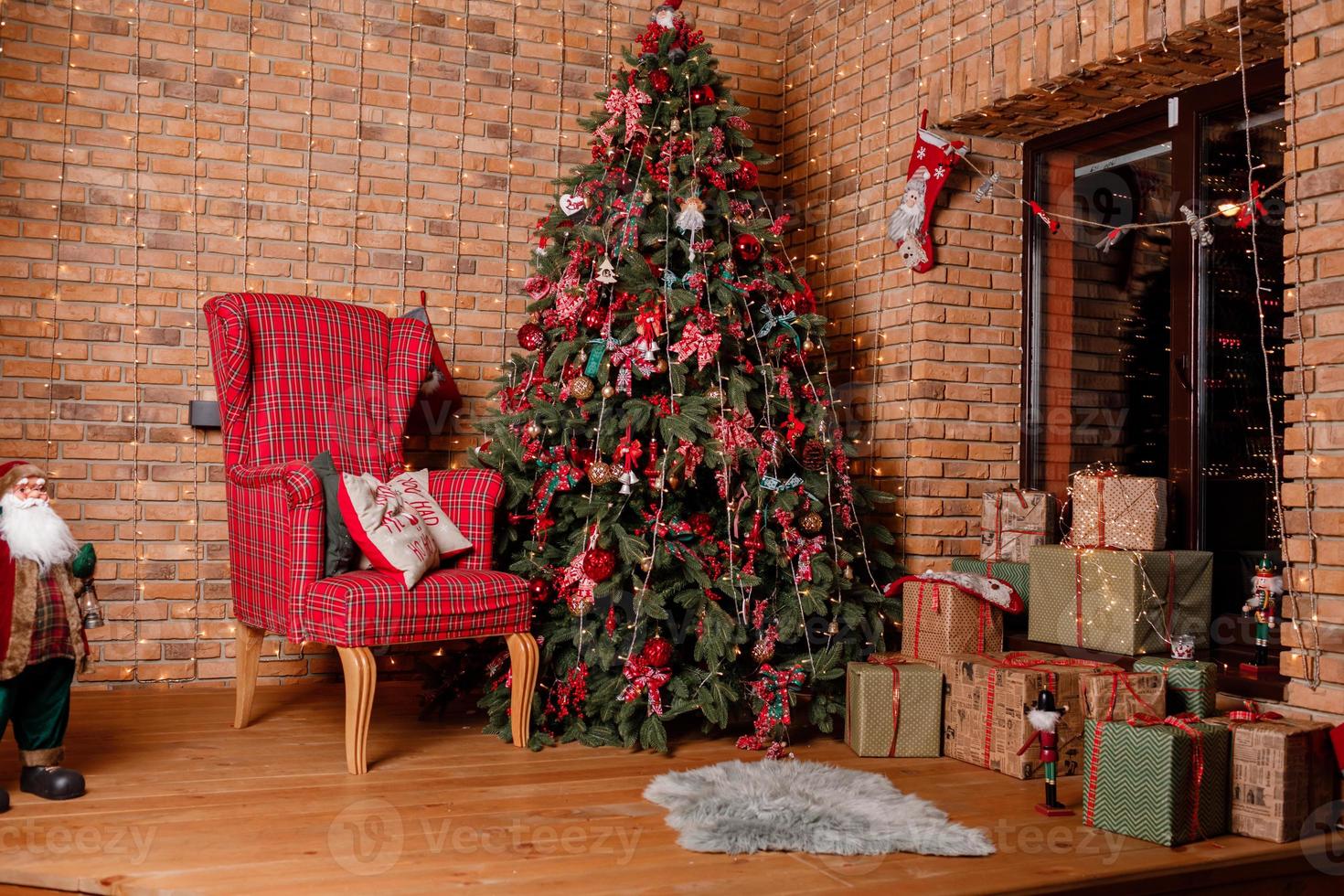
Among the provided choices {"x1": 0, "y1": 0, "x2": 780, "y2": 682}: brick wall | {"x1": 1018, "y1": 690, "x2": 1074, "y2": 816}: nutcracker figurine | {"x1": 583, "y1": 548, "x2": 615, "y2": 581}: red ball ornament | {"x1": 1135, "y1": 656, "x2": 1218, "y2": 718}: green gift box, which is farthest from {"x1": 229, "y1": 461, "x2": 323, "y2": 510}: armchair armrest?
{"x1": 1135, "y1": 656, "x2": 1218, "y2": 718}: green gift box

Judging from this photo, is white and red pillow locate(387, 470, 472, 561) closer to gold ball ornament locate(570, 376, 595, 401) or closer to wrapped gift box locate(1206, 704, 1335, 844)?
gold ball ornament locate(570, 376, 595, 401)

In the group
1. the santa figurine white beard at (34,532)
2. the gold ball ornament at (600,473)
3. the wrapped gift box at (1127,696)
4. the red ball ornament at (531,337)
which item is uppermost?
the red ball ornament at (531,337)

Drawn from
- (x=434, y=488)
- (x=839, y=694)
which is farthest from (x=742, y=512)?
(x=434, y=488)

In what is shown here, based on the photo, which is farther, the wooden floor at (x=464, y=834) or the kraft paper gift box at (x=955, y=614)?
the kraft paper gift box at (x=955, y=614)

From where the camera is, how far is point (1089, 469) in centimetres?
410

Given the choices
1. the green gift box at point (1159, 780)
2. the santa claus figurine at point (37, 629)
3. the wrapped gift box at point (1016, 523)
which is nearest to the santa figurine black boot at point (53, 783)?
the santa claus figurine at point (37, 629)

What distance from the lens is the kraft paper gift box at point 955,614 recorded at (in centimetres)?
361

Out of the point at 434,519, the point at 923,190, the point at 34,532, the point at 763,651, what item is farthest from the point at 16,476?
the point at 923,190

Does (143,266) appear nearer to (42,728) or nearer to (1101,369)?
(42,728)

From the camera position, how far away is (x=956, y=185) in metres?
4.34

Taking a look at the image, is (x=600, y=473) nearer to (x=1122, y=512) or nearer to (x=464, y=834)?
(x=464, y=834)

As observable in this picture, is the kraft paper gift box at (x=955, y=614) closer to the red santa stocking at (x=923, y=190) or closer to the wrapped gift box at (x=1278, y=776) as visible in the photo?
the wrapped gift box at (x=1278, y=776)

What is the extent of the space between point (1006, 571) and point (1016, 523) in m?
0.23

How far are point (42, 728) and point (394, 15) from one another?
2982 mm
